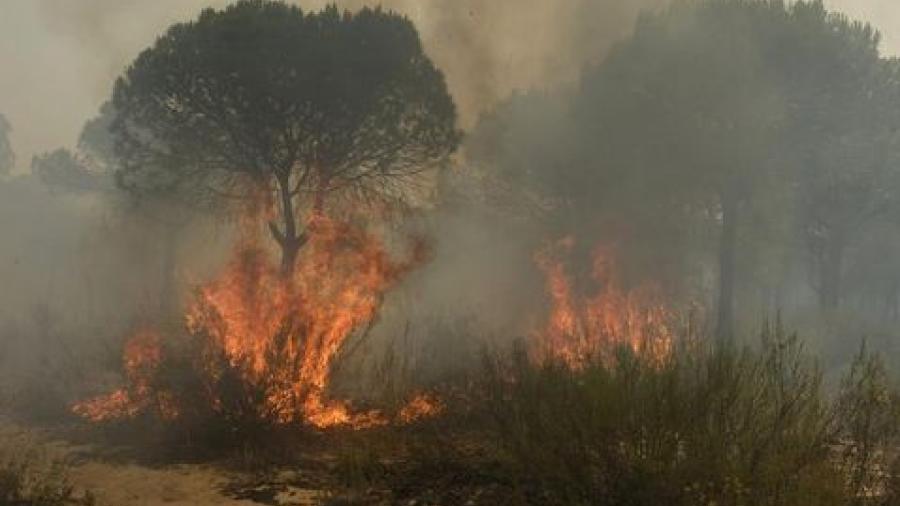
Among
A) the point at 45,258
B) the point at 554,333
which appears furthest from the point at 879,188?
the point at 45,258

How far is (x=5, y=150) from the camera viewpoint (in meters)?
61.8

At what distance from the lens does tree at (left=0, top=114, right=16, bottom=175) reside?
199 feet

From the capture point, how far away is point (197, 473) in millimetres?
10164

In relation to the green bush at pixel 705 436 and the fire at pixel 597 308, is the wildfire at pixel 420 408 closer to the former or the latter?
the fire at pixel 597 308

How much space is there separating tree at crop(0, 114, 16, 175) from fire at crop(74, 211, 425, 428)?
55.5 meters

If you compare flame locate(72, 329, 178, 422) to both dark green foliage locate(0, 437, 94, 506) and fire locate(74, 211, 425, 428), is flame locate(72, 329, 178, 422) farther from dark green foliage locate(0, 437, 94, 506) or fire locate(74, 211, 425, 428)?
dark green foliage locate(0, 437, 94, 506)

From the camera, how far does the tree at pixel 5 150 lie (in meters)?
60.6

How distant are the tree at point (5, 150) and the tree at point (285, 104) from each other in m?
50.9

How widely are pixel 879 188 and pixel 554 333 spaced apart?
18931 millimetres

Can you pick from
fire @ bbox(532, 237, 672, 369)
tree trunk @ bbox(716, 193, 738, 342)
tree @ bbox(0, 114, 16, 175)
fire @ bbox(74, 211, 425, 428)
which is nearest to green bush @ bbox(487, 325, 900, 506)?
fire @ bbox(74, 211, 425, 428)

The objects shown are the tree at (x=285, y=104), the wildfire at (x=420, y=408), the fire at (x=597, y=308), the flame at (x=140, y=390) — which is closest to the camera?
the flame at (x=140, y=390)

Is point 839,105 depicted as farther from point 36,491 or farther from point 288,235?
point 36,491

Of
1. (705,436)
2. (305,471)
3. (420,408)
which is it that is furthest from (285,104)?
(705,436)

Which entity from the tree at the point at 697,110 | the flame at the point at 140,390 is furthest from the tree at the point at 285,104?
the tree at the point at 697,110
